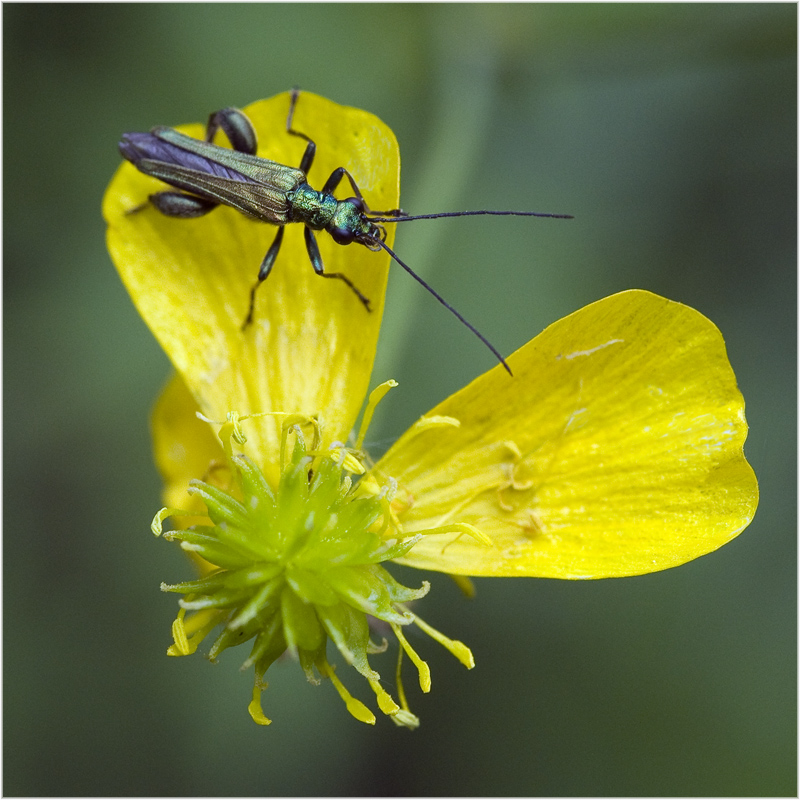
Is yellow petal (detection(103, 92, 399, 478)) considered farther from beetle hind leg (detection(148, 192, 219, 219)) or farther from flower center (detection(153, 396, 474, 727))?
Result: flower center (detection(153, 396, 474, 727))

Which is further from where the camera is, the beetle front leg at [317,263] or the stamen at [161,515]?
the beetle front leg at [317,263]

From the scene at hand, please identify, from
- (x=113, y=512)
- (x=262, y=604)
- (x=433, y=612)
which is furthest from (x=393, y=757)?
(x=262, y=604)

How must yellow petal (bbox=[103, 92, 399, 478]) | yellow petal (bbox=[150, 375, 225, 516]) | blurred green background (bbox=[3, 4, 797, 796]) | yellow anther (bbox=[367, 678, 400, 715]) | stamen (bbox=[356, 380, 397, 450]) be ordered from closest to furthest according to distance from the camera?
yellow anther (bbox=[367, 678, 400, 715]), stamen (bbox=[356, 380, 397, 450]), yellow petal (bbox=[103, 92, 399, 478]), yellow petal (bbox=[150, 375, 225, 516]), blurred green background (bbox=[3, 4, 797, 796])

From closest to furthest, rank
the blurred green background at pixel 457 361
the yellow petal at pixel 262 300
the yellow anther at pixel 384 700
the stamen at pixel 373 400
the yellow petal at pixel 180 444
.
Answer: the yellow anther at pixel 384 700 → the stamen at pixel 373 400 → the yellow petal at pixel 262 300 → the yellow petal at pixel 180 444 → the blurred green background at pixel 457 361

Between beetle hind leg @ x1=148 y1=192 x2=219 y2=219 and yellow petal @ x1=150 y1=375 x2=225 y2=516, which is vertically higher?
beetle hind leg @ x1=148 y1=192 x2=219 y2=219

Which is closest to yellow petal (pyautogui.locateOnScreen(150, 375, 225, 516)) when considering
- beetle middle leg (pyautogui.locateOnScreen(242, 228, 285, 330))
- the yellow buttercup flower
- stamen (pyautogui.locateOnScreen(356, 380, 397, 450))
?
the yellow buttercup flower

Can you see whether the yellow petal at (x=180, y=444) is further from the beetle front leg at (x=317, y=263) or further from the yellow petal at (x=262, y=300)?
the beetle front leg at (x=317, y=263)

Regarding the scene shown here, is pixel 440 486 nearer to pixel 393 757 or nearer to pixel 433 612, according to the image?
pixel 433 612

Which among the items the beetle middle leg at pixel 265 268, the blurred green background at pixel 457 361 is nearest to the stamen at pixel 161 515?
the beetle middle leg at pixel 265 268
